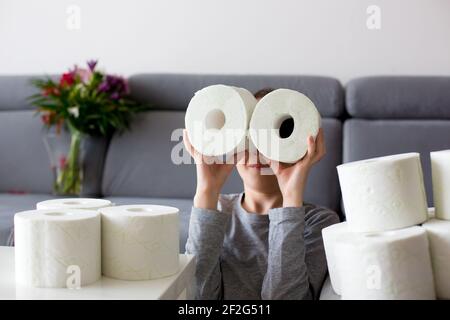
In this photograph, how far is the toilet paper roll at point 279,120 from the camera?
1.17 meters

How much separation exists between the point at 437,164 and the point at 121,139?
5.74 ft

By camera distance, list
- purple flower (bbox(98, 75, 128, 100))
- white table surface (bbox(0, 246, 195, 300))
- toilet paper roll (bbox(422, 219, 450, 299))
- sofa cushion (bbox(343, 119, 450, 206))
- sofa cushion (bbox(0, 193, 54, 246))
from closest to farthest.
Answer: white table surface (bbox(0, 246, 195, 300)), toilet paper roll (bbox(422, 219, 450, 299)), sofa cushion (bbox(0, 193, 54, 246)), sofa cushion (bbox(343, 119, 450, 206)), purple flower (bbox(98, 75, 128, 100))

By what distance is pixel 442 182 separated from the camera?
44.1 inches

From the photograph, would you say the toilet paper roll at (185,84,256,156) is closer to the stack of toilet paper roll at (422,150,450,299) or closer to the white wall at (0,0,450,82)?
the stack of toilet paper roll at (422,150,450,299)

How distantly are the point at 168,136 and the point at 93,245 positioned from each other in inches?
67.2

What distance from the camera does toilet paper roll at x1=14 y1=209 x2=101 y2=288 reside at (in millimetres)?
891

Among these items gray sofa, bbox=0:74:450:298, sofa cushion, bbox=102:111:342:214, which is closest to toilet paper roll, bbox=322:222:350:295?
gray sofa, bbox=0:74:450:298

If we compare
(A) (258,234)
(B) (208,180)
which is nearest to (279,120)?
(B) (208,180)

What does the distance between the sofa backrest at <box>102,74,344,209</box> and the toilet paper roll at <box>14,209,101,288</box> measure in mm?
1564

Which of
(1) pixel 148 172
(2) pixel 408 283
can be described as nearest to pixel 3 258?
(2) pixel 408 283

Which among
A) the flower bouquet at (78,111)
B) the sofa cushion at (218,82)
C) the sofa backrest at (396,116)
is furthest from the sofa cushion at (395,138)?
the flower bouquet at (78,111)

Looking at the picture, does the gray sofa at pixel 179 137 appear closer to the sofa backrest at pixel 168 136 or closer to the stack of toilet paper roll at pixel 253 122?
the sofa backrest at pixel 168 136

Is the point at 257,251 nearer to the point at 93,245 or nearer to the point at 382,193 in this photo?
the point at 382,193

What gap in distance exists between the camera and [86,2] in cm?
299
